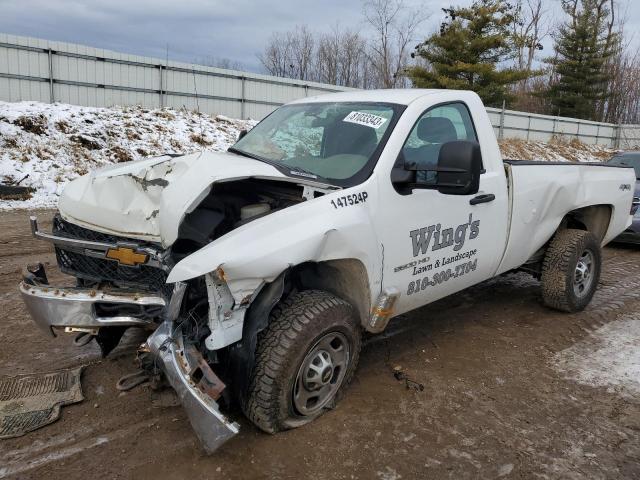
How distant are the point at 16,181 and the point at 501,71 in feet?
86.5

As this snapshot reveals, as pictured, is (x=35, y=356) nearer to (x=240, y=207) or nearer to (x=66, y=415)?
(x=66, y=415)

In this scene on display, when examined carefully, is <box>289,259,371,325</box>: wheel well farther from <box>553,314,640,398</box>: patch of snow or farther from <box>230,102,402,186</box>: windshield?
<box>553,314,640,398</box>: patch of snow

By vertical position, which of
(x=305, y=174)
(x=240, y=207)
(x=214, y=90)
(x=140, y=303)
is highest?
(x=214, y=90)

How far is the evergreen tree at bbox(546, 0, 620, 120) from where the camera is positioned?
126ft

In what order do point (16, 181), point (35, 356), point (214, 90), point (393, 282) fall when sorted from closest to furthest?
point (393, 282), point (35, 356), point (16, 181), point (214, 90)

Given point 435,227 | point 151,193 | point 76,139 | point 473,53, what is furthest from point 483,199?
point 473,53

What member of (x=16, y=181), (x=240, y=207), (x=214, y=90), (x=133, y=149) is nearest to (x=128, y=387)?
(x=240, y=207)

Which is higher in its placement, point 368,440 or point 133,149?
point 133,149

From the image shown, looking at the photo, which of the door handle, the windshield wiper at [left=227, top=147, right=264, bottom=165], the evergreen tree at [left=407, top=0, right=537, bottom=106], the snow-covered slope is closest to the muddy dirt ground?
the door handle

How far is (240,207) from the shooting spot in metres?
3.20

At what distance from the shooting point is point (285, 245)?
2.71 metres

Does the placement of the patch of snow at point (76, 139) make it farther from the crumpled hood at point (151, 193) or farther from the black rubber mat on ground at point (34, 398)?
the crumpled hood at point (151, 193)

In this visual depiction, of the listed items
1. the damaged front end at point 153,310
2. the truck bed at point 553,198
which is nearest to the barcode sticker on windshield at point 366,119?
the truck bed at point 553,198

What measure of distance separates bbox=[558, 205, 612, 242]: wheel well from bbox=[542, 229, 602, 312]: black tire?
1.13 ft
